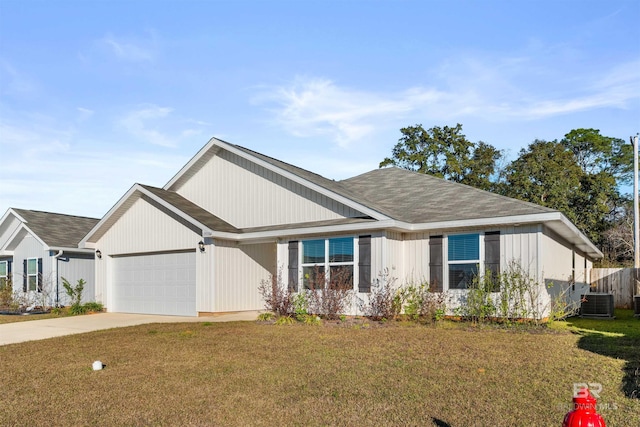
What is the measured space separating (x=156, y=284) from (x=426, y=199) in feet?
31.9

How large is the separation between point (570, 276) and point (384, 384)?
43.3ft

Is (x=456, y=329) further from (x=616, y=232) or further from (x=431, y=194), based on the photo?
(x=616, y=232)

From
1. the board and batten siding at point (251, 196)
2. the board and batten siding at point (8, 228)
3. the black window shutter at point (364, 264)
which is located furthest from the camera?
the board and batten siding at point (8, 228)

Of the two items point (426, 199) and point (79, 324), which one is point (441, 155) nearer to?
point (426, 199)

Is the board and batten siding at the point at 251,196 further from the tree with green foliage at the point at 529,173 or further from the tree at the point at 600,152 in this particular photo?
the tree at the point at 600,152

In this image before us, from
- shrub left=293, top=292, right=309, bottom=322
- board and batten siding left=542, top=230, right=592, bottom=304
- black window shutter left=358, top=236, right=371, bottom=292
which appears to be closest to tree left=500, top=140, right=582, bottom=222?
board and batten siding left=542, top=230, right=592, bottom=304

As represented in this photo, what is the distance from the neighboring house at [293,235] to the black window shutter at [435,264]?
0.03m

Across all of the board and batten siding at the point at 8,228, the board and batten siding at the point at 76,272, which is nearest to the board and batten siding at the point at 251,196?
the board and batten siding at the point at 76,272

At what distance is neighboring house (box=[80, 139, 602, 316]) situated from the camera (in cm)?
1389

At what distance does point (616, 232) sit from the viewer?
108 feet

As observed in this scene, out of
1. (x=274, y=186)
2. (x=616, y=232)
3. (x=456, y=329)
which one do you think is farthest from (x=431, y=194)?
(x=616, y=232)

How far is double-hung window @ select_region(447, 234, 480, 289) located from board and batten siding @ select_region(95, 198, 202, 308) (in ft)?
25.9

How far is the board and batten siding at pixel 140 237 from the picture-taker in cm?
1753

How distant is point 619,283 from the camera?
20.9 m
